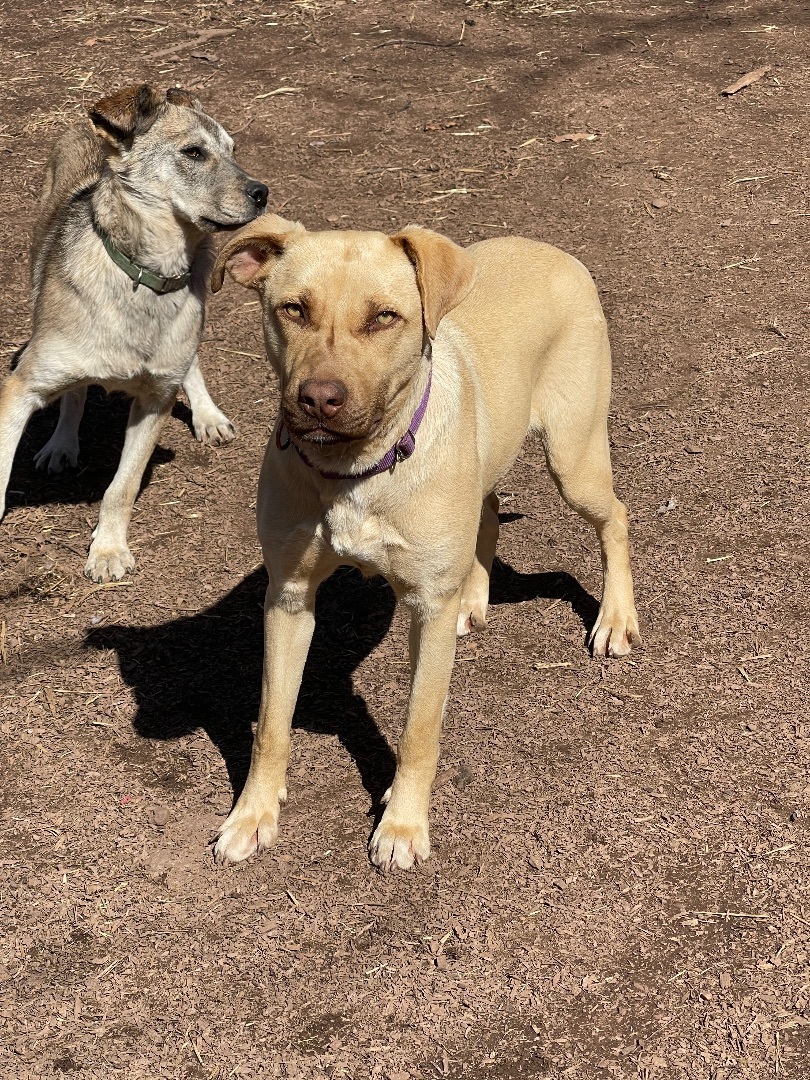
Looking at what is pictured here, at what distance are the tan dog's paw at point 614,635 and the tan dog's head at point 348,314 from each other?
1768mm

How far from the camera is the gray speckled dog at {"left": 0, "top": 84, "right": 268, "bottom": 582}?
5418 millimetres

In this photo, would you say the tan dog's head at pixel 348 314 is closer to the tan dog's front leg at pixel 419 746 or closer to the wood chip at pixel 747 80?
the tan dog's front leg at pixel 419 746

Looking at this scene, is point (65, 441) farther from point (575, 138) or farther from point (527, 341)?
point (575, 138)

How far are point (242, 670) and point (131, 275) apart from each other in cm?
181

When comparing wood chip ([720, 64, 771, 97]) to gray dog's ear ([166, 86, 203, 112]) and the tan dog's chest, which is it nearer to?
gray dog's ear ([166, 86, 203, 112])

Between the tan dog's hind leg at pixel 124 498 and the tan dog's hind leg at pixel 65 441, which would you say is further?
the tan dog's hind leg at pixel 65 441

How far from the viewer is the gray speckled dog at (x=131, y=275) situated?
542 centimetres

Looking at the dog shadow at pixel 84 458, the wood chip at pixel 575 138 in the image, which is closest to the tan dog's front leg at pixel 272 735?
the dog shadow at pixel 84 458

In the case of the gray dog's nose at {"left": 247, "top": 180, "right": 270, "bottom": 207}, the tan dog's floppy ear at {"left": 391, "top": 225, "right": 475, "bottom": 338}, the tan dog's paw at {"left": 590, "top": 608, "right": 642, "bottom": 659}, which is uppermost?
the tan dog's floppy ear at {"left": 391, "top": 225, "right": 475, "bottom": 338}

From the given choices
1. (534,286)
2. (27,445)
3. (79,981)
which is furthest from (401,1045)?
(27,445)

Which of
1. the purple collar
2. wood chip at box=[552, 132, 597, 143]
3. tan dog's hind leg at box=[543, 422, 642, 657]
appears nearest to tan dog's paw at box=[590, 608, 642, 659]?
tan dog's hind leg at box=[543, 422, 642, 657]

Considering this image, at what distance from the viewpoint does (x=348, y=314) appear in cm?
331

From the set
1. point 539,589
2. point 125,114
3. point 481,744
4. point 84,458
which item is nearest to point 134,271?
point 125,114

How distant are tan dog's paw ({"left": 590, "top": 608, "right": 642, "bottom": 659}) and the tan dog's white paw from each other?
95.7 inches
